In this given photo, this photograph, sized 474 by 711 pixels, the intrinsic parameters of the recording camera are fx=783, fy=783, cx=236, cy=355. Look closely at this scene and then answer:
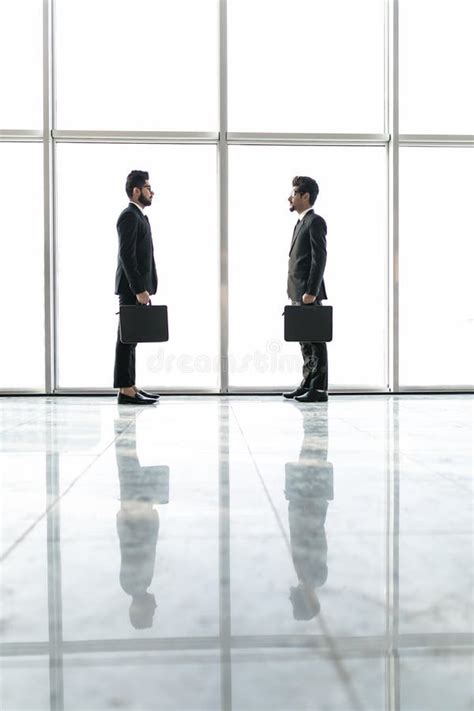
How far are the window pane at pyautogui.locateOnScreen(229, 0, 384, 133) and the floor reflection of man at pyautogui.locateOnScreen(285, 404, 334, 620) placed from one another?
3664mm

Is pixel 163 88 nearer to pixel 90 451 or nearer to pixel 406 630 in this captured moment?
pixel 90 451

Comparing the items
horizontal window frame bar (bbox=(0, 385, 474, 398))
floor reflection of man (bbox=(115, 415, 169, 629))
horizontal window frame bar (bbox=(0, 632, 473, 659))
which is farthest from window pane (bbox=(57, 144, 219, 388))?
horizontal window frame bar (bbox=(0, 632, 473, 659))

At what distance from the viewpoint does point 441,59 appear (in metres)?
6.07

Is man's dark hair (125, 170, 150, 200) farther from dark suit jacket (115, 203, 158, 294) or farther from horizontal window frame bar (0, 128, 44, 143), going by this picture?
horizontal window frame bar (0, 128, 44, 143)

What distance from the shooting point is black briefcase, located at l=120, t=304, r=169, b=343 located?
4938 mm

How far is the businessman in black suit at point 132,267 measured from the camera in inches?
195

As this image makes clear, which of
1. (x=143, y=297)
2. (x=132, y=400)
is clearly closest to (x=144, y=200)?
(x=143, y=297)

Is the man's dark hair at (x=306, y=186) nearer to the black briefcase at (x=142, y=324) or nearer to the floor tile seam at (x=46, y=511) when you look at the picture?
the black briefcase at (x=142, y=324)

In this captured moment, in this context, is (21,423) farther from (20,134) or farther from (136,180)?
(20,134)

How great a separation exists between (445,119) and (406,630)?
5658 millimetres

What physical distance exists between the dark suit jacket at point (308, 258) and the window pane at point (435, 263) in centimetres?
110

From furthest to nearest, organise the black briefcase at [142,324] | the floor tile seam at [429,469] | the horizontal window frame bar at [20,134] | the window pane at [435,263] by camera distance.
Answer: the window pane at [435,263]
the horizontal window frame bar at [20,134]
the black briefcase at [142,324]
the floor tile seam at [429,469]

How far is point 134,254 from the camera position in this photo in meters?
4.93

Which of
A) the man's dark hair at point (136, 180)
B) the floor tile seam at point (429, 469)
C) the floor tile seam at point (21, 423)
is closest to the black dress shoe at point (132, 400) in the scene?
the floor tile seam at point (21, 423)
